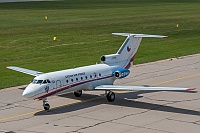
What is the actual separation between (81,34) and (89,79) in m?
36.4

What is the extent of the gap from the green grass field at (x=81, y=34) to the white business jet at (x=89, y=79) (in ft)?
25.5

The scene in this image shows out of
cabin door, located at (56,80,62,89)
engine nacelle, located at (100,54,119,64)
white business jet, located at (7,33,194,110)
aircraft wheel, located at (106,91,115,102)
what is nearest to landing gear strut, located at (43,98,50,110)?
white business jet, located at (7,33,194,110)

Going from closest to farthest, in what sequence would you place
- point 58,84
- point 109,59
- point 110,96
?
1. point 58,84
2. point 110,96
3. point 109,59

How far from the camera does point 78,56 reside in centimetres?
5453

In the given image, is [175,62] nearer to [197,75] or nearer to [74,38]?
[197,75]

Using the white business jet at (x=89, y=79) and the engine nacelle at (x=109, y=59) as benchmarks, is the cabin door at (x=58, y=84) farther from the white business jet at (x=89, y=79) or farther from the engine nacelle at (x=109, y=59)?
the engine nacelle at (x=109, y=59)

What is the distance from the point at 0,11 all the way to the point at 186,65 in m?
61.6

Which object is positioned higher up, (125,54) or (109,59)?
(125,54)

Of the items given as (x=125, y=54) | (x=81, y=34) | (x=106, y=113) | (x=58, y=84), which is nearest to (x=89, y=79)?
(x=58, y=84)

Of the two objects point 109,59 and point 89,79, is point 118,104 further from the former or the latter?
point 109,59

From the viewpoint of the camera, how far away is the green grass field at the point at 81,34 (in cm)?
5203

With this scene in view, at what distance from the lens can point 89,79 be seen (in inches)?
1374

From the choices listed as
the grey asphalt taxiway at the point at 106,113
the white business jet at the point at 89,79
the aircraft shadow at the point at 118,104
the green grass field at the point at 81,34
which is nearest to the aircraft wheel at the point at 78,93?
the white business jet at the point at 89,79

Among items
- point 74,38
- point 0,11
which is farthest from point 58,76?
point 0,11
